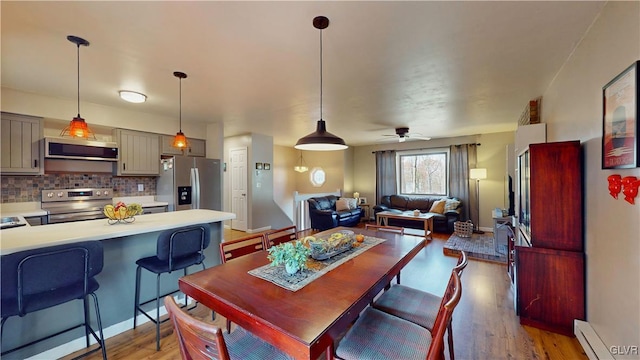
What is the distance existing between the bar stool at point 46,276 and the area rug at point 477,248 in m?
4.56

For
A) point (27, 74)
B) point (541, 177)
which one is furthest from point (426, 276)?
point (27, 74)

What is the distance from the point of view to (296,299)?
1.23 meters

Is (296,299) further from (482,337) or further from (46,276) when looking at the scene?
(482,337)

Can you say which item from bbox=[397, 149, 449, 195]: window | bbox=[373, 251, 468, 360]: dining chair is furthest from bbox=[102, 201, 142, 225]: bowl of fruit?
bbox=[397, 149, 449, 195]: window

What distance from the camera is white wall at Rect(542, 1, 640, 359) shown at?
1.41m

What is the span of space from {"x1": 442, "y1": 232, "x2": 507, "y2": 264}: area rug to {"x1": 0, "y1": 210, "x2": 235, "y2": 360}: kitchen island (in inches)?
149

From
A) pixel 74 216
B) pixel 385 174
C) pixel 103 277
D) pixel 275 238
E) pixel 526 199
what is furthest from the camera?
pixel 385 174

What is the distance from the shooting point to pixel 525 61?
2.42 metres

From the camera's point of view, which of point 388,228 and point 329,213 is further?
point 329,213

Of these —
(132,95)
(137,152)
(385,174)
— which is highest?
(132,95)

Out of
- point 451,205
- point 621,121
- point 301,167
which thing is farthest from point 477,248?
point 301,167

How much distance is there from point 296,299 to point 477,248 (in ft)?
14.4

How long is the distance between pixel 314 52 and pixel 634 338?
276 centimetres

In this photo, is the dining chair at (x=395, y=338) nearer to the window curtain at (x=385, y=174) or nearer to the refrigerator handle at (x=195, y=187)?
the refrigerator handle at (x=195, y=187)
